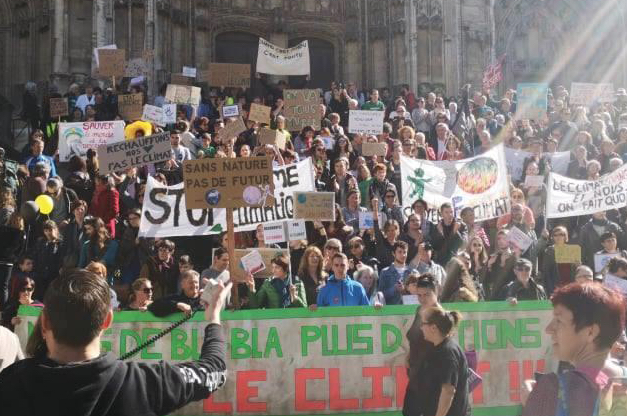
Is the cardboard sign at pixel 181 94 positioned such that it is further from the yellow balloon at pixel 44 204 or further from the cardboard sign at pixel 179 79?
the yellow balloon at pixel 44 204

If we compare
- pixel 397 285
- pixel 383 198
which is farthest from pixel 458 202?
pixel 397 285

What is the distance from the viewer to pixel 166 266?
376 inches

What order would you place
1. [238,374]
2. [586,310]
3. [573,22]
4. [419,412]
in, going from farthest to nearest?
[573,22] → [238,374] → [419,412] → [586,310]

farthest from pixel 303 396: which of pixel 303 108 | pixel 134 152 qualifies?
pixel 303 108

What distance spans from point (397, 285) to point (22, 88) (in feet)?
51.0

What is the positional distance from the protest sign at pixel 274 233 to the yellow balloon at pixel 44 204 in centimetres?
278

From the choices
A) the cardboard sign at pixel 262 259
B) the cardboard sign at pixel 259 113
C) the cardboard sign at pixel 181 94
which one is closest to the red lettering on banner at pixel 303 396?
the cardboard sign at pixel 262 259

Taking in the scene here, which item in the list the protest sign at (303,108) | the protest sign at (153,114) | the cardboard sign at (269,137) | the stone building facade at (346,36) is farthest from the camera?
the stone building facade at (346,36)

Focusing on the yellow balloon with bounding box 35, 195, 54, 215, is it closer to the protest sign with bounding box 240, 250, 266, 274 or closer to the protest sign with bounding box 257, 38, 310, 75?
the protest sign with bounding box 240, 250, 266, 274

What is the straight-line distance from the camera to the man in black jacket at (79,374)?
282cm

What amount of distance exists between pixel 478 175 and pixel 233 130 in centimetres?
A: 413

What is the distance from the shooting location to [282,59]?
2011 centimetres

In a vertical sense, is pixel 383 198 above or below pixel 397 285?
above

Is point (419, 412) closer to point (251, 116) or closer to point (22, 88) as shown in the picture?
point (251, 116)
